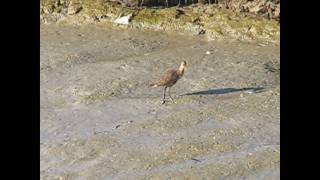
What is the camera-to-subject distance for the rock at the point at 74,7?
48.5ft

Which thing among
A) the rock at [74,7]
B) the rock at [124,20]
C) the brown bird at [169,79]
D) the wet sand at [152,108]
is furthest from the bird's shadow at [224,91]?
the rock at [74,7]

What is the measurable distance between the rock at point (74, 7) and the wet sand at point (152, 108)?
2.65ft

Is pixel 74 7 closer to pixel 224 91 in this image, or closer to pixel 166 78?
pixel 166 78

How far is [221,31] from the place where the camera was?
1366 cm

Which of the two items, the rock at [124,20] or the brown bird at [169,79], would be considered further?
the rock at [124,20]

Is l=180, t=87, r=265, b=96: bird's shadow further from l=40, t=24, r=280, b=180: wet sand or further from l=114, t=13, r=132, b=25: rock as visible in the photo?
l=114, t=13, r=132, b=25: rock

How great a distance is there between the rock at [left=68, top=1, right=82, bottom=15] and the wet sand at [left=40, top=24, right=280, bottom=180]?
808 millimetres

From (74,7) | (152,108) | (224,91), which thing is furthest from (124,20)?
(152,108)

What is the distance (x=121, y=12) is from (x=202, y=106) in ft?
17.8

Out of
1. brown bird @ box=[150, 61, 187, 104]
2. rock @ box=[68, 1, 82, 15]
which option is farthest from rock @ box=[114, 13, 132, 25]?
brown bird @ box=[150, 61, 187, 104]

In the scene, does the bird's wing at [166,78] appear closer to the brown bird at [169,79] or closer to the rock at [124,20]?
the brown bird at [169,79]

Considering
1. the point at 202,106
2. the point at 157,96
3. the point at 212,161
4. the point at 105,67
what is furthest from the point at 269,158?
the point at 105,67

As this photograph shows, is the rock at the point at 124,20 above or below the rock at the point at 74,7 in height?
below
